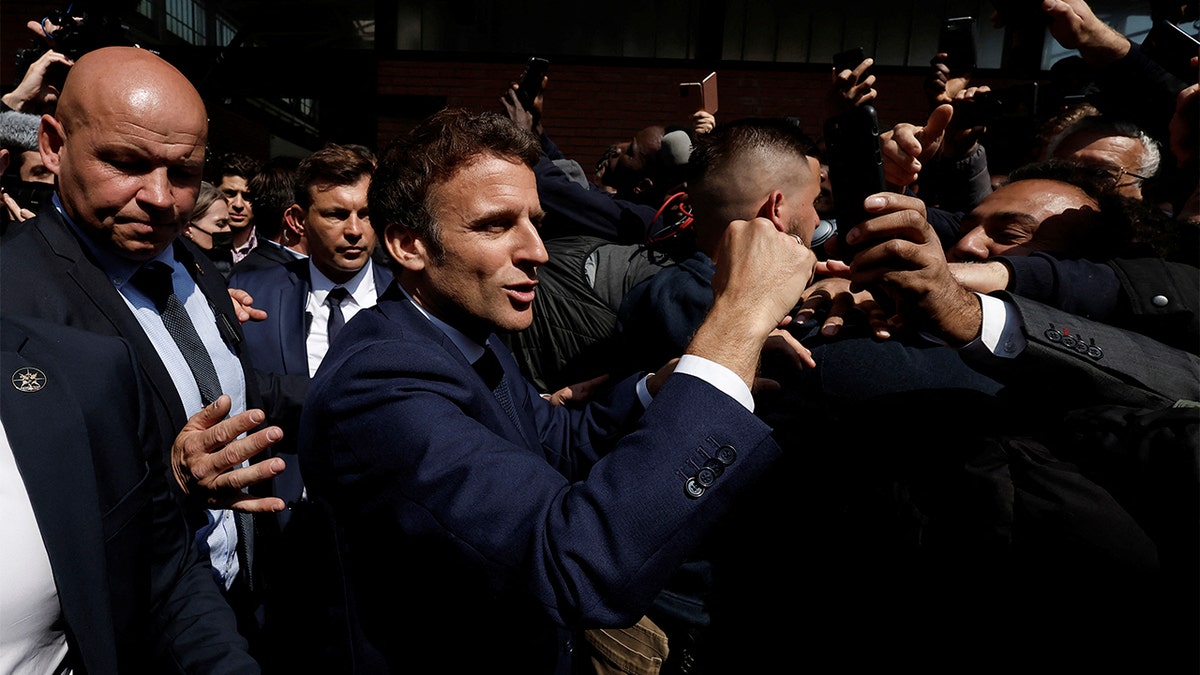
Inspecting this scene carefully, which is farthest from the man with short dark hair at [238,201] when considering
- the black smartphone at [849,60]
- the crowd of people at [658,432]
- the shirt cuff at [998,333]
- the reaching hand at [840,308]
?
the shirt cuff at [998,333]

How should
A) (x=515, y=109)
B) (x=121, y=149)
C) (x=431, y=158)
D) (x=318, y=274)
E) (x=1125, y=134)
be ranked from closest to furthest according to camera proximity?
1. (x=431, y=158)
2. (x=121, y=149)
3. (x=1125, y=134)
4. (x=318, y=274)
5. (x=515, y=109)

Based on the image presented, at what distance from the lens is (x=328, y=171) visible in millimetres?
3588

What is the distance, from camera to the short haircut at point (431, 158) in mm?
1662

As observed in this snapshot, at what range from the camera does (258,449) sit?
149cm

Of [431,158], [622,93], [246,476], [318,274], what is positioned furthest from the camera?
[622,93]

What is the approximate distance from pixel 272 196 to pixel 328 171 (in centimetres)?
118

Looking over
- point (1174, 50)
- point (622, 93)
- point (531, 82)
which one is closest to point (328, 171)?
point (531, 82)

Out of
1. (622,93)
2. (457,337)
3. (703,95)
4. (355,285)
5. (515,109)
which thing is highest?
(622,93)

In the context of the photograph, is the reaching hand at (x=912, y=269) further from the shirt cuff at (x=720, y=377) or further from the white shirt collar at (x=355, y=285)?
the white shirt collar at (x=355, y=285)

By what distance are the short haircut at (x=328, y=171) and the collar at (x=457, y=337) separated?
6.98 ft

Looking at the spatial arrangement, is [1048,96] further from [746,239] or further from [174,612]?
[174,612]

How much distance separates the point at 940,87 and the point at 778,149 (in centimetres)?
56

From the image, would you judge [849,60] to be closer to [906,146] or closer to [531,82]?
[906,146]

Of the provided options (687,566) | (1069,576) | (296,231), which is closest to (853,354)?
(1069,576)
